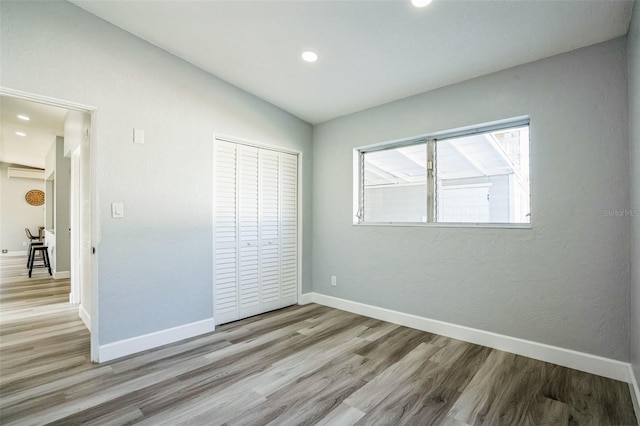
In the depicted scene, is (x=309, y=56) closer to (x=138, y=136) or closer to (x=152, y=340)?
(x=138, y=136)

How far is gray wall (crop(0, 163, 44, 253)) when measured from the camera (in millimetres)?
8758

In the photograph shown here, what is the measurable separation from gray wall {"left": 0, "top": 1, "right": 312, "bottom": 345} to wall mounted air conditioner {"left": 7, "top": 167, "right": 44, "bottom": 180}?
30.7 ft

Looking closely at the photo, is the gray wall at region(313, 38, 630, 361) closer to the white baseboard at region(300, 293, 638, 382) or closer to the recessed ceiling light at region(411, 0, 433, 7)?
the white baseboard at region(300, 293, 638, 382)

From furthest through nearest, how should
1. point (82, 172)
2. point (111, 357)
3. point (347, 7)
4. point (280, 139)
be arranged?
point (280, 139), point (82, 172), point (111, 357), point (347, 7)

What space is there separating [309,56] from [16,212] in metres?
11.3

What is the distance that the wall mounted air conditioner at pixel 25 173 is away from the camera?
8578 mm

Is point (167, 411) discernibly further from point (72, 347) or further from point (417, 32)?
point (417, 32)

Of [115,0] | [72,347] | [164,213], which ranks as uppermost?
[115,0]

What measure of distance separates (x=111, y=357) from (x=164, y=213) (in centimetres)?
128

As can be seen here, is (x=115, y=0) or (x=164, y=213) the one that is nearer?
(x=115, y=0)

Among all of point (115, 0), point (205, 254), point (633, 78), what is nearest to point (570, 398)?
point (633, 78)

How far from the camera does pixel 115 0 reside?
2.23 meters

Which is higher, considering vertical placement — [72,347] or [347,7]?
[347,7]

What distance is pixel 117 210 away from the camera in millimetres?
2523
